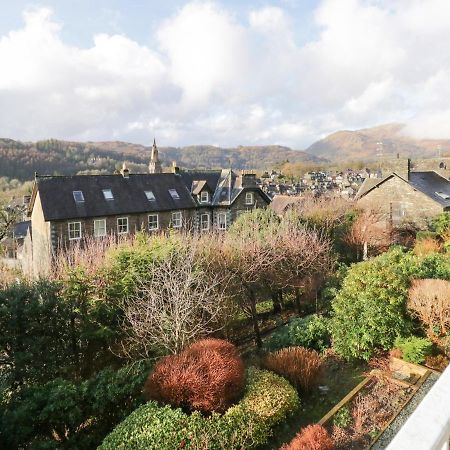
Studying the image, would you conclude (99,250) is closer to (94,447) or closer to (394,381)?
(94,447)

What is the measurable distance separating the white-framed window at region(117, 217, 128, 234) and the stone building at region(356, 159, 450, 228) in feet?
68.7

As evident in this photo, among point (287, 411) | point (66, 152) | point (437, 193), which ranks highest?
point (66, 152)

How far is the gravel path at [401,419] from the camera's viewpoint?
7613mm

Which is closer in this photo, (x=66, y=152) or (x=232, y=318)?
(x=232, y=318)

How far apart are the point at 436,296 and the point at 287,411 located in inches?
237

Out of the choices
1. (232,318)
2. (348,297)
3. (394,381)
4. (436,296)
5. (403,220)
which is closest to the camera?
(394,381)

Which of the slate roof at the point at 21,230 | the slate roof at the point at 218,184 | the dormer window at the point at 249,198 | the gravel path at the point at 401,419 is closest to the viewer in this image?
the gravel path at the point at 401,419

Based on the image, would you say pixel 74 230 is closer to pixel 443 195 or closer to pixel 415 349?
pixel 415 349

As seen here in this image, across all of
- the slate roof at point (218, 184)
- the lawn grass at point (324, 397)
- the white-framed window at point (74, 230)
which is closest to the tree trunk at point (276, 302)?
the lawn grass at point (324, 397)

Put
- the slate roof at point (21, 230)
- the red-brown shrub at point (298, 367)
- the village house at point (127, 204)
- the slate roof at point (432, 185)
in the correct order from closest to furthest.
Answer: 1. the red-brown shrub at point (298, 367)
2. the village house at point (127, 204)
3. the slate roof at point (432, 185)
4. the slate roof at point (21, 230)

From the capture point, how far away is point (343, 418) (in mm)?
8398

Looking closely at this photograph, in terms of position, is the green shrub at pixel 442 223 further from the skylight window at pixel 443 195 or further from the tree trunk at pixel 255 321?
the tree trunk at pixel 255 321

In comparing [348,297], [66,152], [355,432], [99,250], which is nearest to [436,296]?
[348,297]

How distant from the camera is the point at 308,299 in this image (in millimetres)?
20859
